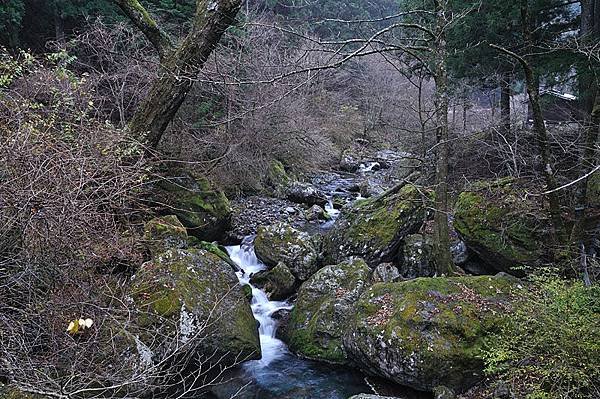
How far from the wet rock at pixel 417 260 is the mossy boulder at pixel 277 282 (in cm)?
206

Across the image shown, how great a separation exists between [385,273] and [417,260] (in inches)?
32.4

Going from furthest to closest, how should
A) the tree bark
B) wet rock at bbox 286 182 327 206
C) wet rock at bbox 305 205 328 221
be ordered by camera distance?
wet rock at bbox 286 182 327 206, wet rock at bbox 305 205 328 221, the tree bark

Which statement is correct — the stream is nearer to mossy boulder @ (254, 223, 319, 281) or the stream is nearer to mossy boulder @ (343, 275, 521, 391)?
mossy boulder @ (343, 275, 521, 391)

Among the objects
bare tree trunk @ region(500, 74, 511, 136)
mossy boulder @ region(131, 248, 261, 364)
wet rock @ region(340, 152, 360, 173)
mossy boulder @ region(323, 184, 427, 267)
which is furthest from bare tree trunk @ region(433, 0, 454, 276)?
wet rock @ region(340, 152, 360, 173)

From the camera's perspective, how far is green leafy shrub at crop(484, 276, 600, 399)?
147 inches

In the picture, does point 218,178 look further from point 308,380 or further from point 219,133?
point 308,380

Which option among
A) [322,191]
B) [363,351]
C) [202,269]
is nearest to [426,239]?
[363,351]

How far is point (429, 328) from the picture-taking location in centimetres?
545

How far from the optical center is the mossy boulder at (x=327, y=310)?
6.49 m

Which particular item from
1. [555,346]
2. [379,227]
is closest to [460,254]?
[379,227]

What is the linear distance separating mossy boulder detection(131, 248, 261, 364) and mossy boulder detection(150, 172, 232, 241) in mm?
2556

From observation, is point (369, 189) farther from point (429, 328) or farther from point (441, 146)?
point (429, 328)

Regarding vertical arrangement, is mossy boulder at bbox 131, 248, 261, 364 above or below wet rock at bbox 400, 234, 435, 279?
below

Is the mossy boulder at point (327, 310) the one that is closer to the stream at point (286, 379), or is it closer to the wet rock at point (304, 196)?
the stream at point (286, 379)
